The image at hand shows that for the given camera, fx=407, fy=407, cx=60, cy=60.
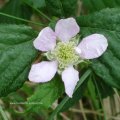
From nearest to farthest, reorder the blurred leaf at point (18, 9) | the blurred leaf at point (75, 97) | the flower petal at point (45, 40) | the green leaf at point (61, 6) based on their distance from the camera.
Result: the flower petal at point (45, 40), the green leaf at point (61, 6), the blurred leaf at point (75, 97), the blurred leaf at point (18, 9)

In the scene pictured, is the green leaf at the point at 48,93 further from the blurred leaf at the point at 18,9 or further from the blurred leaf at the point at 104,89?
the blurred leaf at the point at 18,9

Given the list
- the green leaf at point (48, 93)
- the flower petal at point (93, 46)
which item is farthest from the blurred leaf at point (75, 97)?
the flower petal at point (93, 46)

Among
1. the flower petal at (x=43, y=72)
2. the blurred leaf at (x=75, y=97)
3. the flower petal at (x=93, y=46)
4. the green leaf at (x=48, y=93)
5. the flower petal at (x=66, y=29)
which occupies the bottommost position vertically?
the blurred leaf at (x=75, y=97)

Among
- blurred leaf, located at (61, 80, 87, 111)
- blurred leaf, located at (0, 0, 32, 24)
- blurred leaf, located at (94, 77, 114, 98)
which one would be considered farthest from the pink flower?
blurred leaf, located at (0, 0, 32, 24)

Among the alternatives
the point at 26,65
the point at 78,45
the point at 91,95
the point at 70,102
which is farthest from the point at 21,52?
the point at 91,95

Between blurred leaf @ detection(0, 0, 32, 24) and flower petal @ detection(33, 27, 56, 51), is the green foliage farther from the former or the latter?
blurred leaf @ detection(0, 0, 32, 24)

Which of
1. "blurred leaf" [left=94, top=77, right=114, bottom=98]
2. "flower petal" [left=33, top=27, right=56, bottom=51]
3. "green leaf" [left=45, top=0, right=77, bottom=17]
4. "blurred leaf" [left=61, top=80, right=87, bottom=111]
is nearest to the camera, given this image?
"flower petal" [left=33, top=27, right=56, bottom=51]
